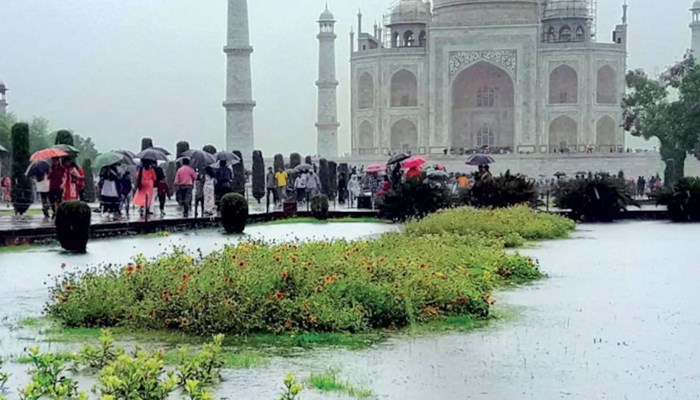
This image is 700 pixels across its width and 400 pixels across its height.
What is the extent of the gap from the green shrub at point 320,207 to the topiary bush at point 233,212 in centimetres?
433

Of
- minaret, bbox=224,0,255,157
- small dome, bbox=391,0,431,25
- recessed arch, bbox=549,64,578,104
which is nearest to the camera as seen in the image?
minaret, bbox=224,0,255,157

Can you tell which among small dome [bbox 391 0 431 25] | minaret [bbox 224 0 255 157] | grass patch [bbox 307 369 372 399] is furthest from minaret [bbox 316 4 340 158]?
grass patch [bbox 307 369 372 399]

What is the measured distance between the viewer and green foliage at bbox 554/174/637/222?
856 inches

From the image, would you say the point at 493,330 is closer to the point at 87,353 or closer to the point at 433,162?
the point at 87,353

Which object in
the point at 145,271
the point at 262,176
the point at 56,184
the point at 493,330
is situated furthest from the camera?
the point at 262,176

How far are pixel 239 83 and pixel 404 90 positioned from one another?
16640 mm

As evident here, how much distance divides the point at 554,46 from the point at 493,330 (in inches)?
1952

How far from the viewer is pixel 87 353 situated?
587cm

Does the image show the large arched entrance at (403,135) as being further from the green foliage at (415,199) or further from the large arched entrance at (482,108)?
the green foliage at (415,199)

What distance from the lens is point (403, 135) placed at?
2308 inches

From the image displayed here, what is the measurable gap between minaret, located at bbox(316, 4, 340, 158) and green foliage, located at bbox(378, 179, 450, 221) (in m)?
33.8

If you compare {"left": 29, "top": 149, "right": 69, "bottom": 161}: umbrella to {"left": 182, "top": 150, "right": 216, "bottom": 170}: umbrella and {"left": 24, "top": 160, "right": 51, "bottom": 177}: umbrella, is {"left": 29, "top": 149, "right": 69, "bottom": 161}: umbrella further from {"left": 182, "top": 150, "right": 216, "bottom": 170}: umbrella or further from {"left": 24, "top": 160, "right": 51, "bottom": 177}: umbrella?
{"left": 182, "top": 150, "right": 216, "bottom": 170}: umbrella

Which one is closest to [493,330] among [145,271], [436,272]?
[436,272]

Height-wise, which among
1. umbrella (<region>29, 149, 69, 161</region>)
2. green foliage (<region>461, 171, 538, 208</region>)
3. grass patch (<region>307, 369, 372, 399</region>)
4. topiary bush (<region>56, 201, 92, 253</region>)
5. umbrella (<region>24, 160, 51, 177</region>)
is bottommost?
grass patch (<region>307, 369, 372, 399</region>)
